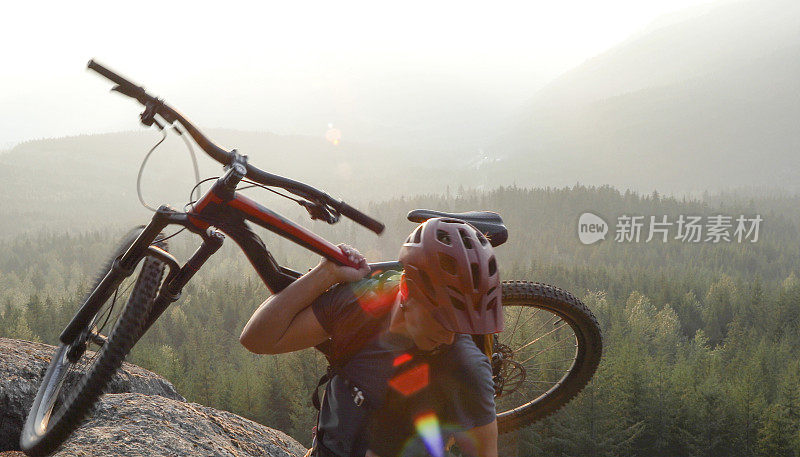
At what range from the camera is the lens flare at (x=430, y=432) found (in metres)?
2.73

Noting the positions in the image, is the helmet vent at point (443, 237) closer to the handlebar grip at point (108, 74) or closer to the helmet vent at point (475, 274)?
the helmet vent at point (475, 274)

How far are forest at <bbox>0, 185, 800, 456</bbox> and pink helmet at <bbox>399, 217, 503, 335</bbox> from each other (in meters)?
1.63

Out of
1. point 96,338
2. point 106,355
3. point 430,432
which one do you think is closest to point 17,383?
point 96,338

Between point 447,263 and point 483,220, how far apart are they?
141 cm

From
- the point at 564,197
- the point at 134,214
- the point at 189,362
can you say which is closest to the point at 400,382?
the point at 189,362

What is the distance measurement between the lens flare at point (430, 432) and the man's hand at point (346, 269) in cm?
88

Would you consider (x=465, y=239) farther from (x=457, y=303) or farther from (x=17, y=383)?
(x=17, y=383)

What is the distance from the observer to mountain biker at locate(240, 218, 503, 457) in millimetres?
2578

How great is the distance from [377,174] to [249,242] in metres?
180

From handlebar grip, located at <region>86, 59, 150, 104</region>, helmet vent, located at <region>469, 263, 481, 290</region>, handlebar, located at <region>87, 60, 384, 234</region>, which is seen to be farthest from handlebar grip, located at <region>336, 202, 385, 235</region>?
handlebar grip, located at <region>86, 59, 150, 104</region>

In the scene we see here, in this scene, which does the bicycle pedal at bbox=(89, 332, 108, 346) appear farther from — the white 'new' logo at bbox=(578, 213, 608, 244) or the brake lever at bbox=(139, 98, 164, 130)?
the white 'new' logo at bbox=(578, 213, 608, 244)

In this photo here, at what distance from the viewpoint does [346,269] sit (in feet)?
10.2

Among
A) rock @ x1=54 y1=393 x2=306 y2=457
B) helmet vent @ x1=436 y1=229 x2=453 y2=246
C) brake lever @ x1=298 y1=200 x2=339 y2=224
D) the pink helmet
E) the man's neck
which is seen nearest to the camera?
the pink helmet

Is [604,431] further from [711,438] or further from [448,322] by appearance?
[448,322]
